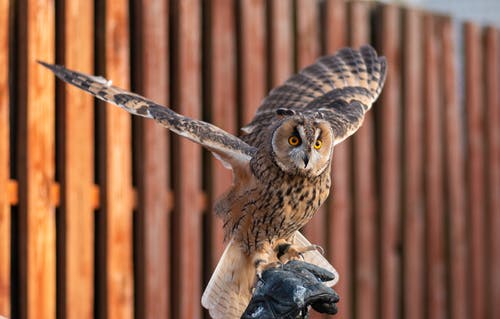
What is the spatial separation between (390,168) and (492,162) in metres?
1.03

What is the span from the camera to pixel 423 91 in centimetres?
593

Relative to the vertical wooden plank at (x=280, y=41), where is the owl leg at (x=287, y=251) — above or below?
below

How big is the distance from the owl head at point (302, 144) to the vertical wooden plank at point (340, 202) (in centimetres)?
193

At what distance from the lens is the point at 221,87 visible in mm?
4758

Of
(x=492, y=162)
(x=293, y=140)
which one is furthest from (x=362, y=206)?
(x=293, y=140)

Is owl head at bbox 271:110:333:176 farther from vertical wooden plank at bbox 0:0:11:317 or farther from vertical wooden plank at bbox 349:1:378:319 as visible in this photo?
vertical wooden plank at bbox 349:1:378:319

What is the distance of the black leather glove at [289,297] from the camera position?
2.38 meters

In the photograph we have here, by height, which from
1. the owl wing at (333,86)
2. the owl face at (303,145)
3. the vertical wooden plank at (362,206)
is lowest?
the vertical wooden plank at (362,206)

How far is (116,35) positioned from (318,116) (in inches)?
52.1

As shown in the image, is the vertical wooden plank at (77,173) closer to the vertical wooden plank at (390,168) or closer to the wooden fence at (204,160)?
the wooden fence at (204,160)

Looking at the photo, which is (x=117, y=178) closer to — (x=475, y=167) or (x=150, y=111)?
(x=150, y=111)

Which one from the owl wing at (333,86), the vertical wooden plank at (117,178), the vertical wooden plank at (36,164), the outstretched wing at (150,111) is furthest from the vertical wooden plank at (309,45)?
the outstretched wing at (150,111)

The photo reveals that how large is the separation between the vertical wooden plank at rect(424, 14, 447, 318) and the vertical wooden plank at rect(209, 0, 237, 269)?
159 cm

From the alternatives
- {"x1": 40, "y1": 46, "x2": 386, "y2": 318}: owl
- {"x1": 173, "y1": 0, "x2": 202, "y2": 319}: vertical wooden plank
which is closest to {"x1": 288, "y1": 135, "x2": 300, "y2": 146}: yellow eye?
{"x1": 40, "y1": 46, "x2": 386, "y2": 318}: owl
